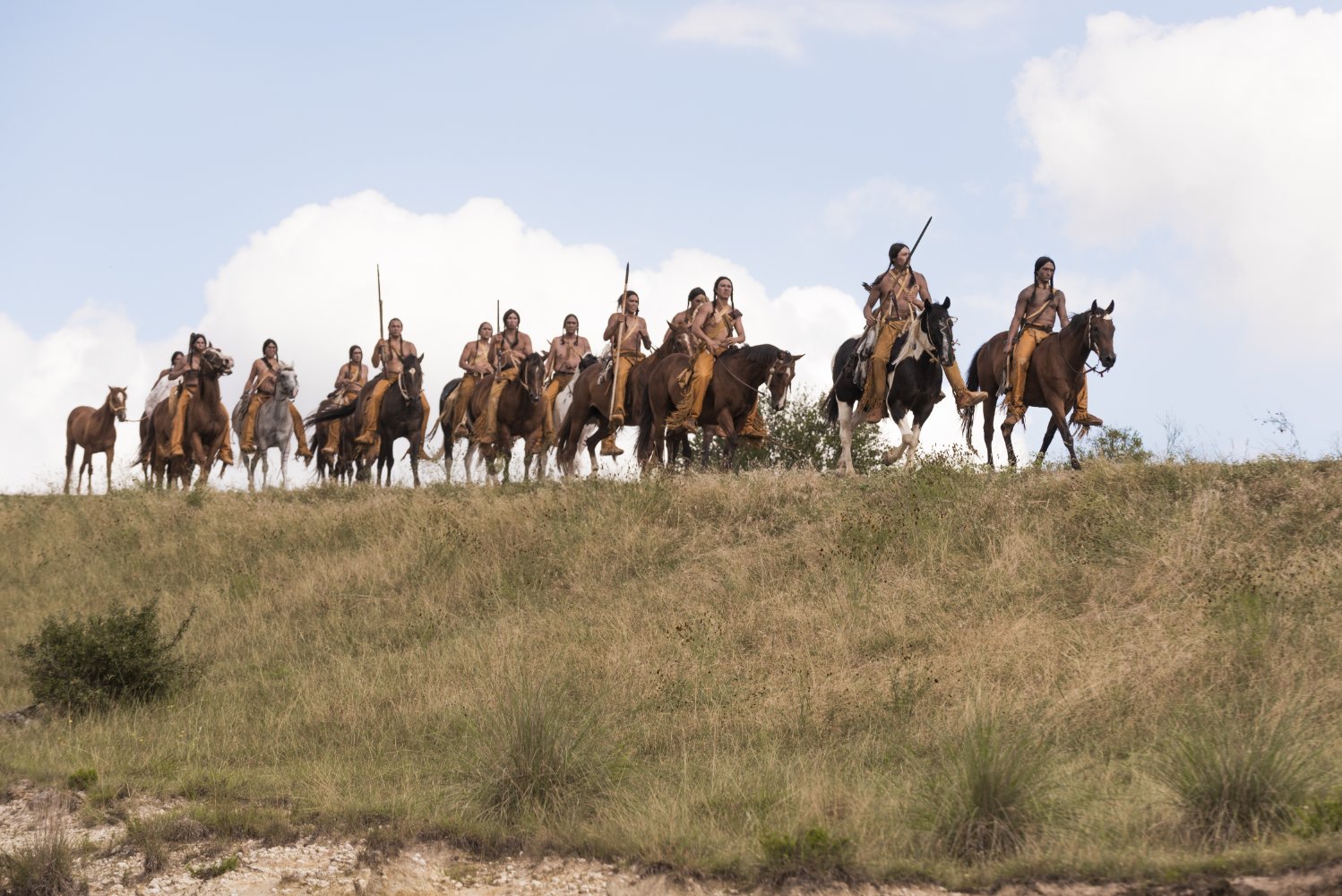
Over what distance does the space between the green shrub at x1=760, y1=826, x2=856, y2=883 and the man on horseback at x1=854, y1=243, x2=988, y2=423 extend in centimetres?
1123

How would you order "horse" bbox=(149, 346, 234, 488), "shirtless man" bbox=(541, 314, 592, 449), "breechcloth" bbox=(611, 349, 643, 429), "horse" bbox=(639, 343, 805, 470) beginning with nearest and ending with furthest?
"horse" bbox=(639, 343, 805, 470), "breechcloth" bbox=(611, 349, 643, 429), "shirtless man" bbox=(541, 314, 592, 449), "horse" bbox=(149, 346, 234, 488)

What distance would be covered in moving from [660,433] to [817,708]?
34.4 feet

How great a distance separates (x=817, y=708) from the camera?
1180 cm

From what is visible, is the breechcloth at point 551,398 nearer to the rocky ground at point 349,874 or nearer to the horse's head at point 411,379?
the horse's head at point 411,379

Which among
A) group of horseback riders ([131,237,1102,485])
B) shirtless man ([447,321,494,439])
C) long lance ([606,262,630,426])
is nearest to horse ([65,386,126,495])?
group of horseback riders ([131,237,1102,485])

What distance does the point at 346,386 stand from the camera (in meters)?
31.0

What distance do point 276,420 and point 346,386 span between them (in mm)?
1648

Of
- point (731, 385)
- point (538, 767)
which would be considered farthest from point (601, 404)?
point (538, 767)

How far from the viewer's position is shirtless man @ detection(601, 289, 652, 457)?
74.3 feet

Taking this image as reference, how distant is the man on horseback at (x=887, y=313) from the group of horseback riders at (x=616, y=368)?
17 millimetres

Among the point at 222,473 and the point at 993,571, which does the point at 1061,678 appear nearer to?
the point at 993,571

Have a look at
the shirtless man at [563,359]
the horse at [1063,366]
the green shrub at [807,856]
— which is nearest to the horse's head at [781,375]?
the horse at [1063,366]

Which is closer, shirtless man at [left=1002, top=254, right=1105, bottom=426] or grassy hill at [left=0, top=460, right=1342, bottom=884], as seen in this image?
grassy hill at [left=0, top=460, right=1342, bottom=884]

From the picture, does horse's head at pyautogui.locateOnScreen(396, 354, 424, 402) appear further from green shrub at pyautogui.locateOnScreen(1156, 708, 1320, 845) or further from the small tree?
green shrub at pyautogui.locateOnScreen(1156, 708, 1320, 845)
